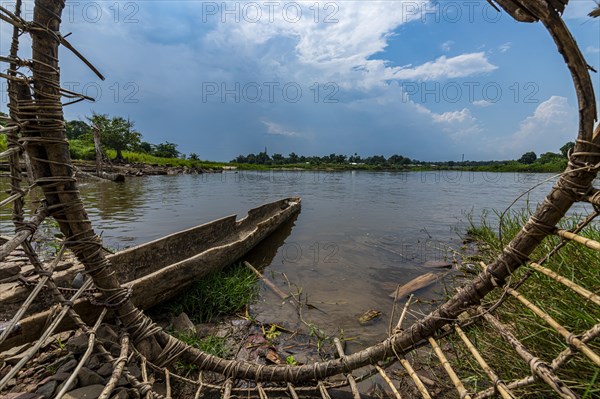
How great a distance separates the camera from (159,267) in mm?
4219

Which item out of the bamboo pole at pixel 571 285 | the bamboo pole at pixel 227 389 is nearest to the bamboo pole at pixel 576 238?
the bamboo pole at pixel 571 285

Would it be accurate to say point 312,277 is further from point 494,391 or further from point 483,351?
point 494,391

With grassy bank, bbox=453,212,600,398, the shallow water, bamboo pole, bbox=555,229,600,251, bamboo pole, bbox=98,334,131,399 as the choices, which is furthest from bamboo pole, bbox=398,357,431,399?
bamboo pole, bbox=98,334,131,399

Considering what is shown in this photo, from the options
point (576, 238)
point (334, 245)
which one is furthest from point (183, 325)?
point (334, 245)

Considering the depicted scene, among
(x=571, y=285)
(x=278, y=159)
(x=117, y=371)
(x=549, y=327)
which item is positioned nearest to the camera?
(x=571, y=285)

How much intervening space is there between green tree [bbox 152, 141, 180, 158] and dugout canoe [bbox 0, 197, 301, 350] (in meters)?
56.4

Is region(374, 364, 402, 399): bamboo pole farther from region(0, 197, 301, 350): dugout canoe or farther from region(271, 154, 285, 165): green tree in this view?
region(271, 154, 285, 165): green tree

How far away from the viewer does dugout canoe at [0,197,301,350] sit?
2.14m

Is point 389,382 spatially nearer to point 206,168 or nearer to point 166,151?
point 206,168

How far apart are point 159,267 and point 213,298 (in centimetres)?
119

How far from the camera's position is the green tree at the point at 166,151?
2177 inches

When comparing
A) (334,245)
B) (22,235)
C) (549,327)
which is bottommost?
(334,245)

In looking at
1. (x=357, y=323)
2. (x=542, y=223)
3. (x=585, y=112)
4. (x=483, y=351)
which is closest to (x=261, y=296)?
(x=357, y=323)

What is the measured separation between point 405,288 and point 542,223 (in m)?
3.29
